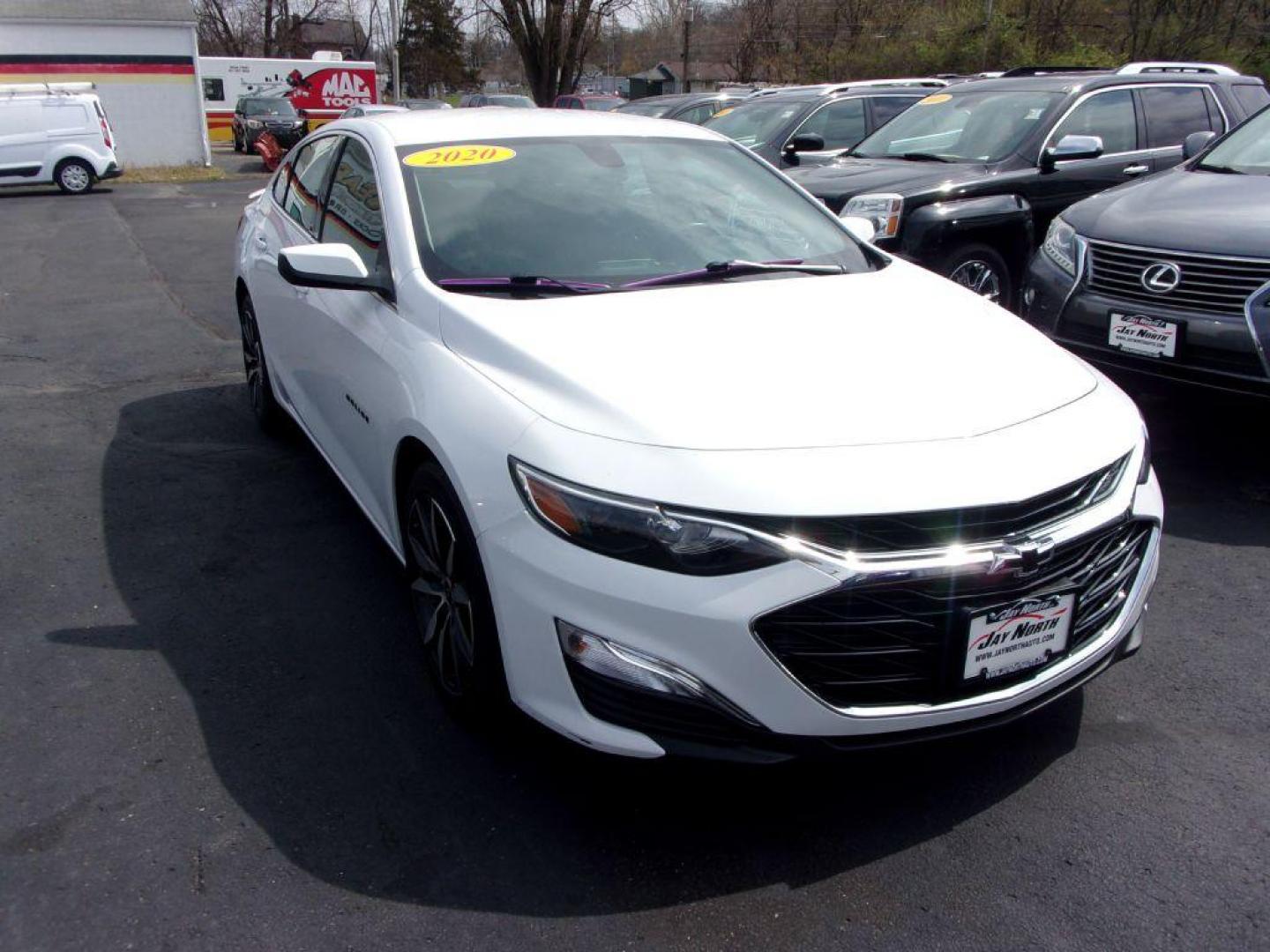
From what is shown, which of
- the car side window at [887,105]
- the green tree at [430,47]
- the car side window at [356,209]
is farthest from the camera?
the green tree at [430,47]

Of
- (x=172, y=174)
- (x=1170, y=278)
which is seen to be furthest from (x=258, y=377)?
(x=172, y=174)

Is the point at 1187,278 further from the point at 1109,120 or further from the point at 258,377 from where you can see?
the point at 258,377

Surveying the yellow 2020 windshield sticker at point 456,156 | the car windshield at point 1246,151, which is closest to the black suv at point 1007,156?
the car windshield at point 1246,151

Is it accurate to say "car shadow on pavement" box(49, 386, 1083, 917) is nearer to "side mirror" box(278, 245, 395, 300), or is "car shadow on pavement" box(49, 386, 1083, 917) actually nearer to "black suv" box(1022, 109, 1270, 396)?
"side mirror" box(278, 245, 395, 300)

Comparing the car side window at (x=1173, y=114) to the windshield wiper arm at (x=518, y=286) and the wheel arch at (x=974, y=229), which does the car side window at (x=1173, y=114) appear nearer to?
the wheel arch at (x=974, y=229)

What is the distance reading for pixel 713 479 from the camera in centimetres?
243

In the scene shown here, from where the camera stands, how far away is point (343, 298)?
387 centimetres

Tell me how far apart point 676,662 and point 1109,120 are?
7.13 m

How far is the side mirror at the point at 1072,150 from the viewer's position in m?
7.16

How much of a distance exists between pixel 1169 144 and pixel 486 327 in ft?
22.9

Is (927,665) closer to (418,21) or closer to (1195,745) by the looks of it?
(1195,745)

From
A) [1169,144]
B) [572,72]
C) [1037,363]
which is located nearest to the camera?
[1037,363]

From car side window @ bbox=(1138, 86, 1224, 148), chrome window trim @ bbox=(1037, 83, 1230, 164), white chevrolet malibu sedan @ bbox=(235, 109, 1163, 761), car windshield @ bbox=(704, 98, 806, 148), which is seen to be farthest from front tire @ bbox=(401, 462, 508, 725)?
car windshield @ bbox=(704, 98, 806, 148)

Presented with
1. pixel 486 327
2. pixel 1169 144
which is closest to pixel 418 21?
pixel 1169 144
